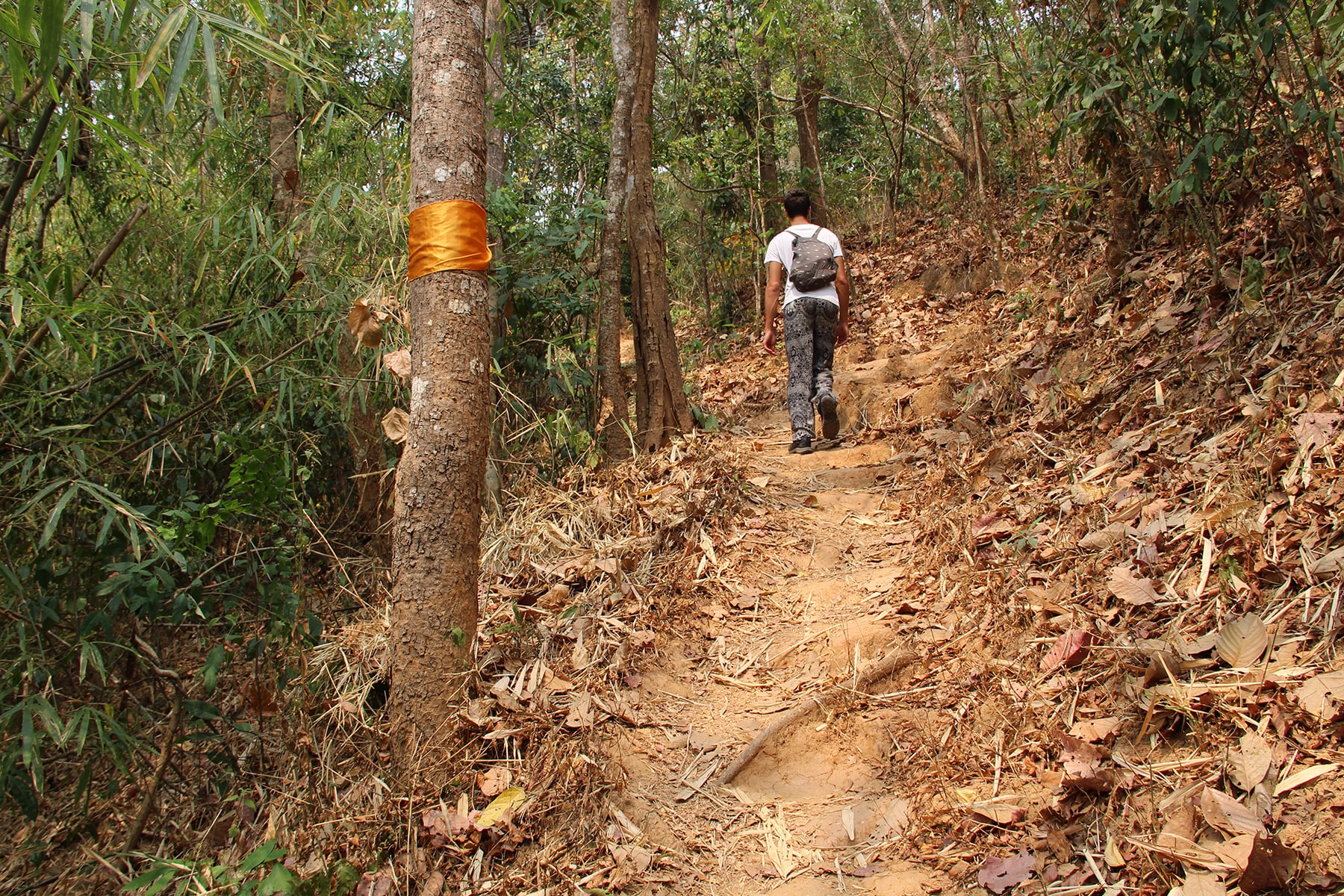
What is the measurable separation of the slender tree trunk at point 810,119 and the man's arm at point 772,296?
14.9ft

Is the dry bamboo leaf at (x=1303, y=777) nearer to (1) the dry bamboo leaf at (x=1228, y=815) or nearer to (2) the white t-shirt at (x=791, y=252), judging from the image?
(1) the dry bamboo leaf at (x=1228, y=815)

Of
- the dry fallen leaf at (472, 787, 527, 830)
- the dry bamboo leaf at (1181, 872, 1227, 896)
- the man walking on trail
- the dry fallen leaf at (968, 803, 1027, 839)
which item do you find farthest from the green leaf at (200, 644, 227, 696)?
the man walking on trail

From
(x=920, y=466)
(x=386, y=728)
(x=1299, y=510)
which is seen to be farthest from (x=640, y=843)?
(x=920, y=466)

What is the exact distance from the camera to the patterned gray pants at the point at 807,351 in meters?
5.31

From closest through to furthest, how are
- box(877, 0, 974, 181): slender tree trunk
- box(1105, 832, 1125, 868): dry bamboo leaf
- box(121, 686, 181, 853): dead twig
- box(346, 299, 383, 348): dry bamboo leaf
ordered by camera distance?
1. box(1105, 832, 1125, 868): dry bamboo leaf
2. box(121, 686, 181, 853): dead twig
3. box(346, 299, 383, 348): dry bamboo leaf
4. box(877, 0, 974, 181): slender tree trunk

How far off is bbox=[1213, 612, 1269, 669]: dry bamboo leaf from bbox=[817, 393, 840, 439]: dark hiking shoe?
10.7 feet

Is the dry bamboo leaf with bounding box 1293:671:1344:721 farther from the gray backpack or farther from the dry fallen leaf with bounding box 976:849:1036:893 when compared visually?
the gray backpack

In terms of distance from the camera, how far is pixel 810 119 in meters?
9.99

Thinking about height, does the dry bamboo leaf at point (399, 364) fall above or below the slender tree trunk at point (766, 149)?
below

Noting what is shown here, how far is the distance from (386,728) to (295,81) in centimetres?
236

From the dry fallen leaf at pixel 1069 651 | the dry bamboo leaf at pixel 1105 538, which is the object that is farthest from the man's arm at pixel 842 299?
the dry fallen leaf at pixel 1069 651

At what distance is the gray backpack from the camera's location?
524cm

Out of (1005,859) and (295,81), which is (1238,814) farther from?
(295,81)

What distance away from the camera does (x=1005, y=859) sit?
1937 millimetres
